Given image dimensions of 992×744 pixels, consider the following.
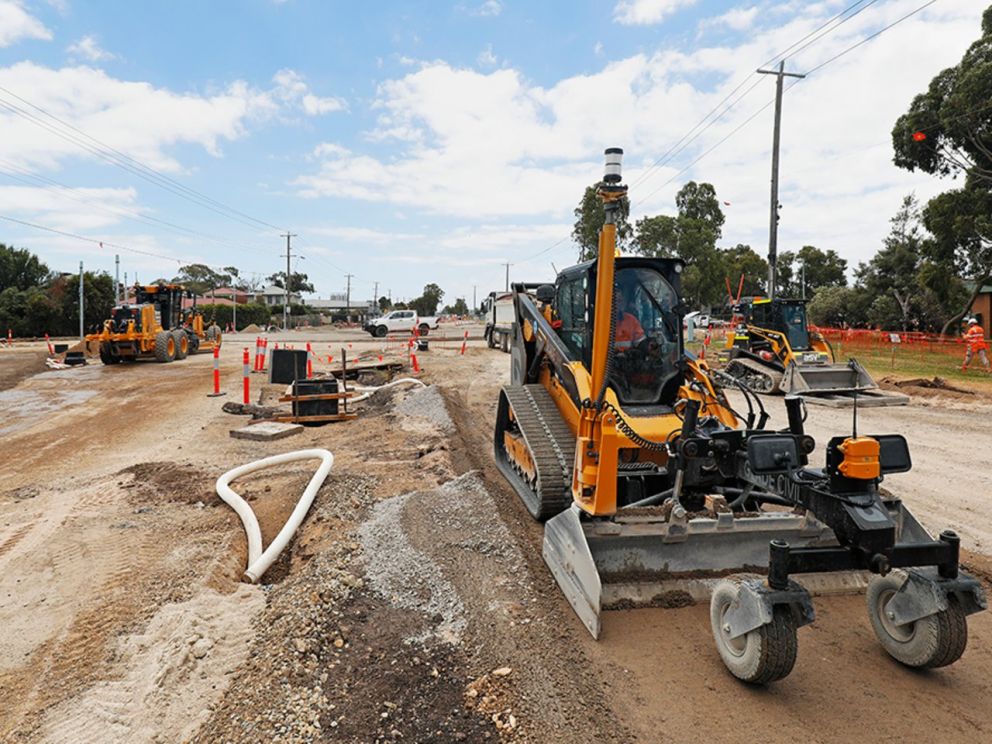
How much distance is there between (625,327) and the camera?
5.87m

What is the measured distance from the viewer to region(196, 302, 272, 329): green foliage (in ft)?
185

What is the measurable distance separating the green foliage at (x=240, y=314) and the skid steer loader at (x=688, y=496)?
5370 centimetres

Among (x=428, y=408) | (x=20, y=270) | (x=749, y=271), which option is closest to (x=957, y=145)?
(x=428, y=408)

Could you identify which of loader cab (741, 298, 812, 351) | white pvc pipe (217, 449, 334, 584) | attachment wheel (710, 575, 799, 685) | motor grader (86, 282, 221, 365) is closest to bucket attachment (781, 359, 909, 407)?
loader cab (741, 298, 812, 351)

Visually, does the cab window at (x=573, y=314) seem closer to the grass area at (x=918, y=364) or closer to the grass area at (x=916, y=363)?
the grass area at (x=916, y=363)

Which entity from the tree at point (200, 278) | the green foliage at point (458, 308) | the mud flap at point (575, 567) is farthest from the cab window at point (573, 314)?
the green foliage at point (458, 308)

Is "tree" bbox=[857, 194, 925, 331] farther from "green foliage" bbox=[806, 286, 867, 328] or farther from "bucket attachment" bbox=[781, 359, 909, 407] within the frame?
"bucket attachment" bbox=[781, 359, 909, 407]

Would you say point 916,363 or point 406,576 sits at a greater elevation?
point 916,363

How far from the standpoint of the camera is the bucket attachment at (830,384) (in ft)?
46.1

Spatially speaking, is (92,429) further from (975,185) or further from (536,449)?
(975,185)

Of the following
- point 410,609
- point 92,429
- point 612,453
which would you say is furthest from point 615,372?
point 92,429

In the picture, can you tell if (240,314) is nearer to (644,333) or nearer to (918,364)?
(918,364)

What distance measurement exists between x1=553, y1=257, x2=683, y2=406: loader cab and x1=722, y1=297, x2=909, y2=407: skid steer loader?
323 inches

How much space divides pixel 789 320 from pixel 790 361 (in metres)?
1.77
